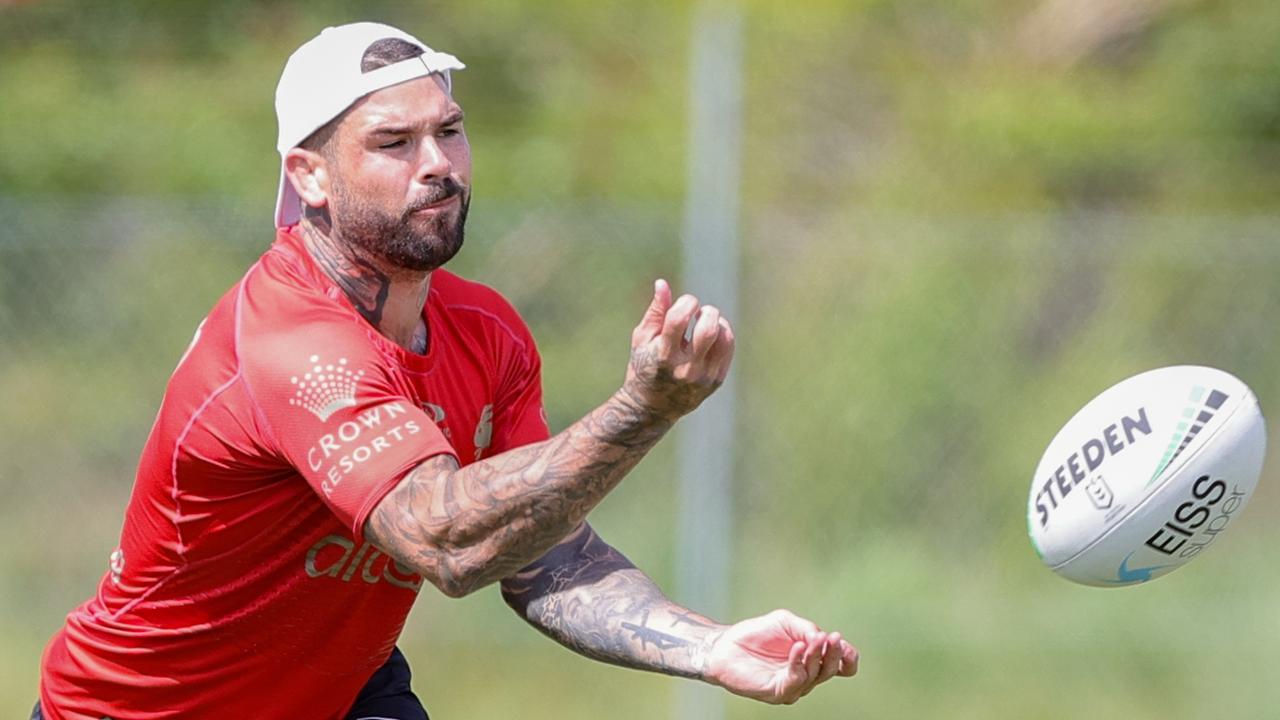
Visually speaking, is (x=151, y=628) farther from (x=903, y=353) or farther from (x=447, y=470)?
(x=903, y=353)

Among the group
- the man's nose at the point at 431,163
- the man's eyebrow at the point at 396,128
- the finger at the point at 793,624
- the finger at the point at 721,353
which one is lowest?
the finger at the point at 793,624

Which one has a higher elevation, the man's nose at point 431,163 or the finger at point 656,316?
the man's nose at point 431,163

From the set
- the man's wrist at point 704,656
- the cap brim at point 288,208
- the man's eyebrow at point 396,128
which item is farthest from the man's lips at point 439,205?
the man's wrist at point 704,656

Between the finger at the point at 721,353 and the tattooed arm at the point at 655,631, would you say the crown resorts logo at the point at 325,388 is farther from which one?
the tattooed arm at the point at 655,631

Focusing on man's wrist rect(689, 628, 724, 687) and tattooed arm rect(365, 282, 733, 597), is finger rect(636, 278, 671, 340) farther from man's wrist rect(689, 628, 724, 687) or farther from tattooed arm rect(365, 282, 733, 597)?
man's wrist rect(689, 628, 724, 687)

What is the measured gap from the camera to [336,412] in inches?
131

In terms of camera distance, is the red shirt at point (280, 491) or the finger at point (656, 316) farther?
the red shirt at point (280, 491)

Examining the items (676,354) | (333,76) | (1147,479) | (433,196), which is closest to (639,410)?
(676,354)

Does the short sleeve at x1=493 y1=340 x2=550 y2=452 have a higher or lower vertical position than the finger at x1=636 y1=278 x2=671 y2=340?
lower

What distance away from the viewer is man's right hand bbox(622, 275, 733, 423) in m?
2.90

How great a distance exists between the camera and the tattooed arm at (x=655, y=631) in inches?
131

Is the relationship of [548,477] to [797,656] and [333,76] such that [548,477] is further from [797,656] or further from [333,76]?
[333,76]

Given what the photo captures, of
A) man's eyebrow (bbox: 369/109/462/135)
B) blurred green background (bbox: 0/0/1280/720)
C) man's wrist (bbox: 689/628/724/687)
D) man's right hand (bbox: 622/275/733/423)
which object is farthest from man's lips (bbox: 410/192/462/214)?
blurred green background (bbox: 0/0/1280/720)

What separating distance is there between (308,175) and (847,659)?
1.59 m
